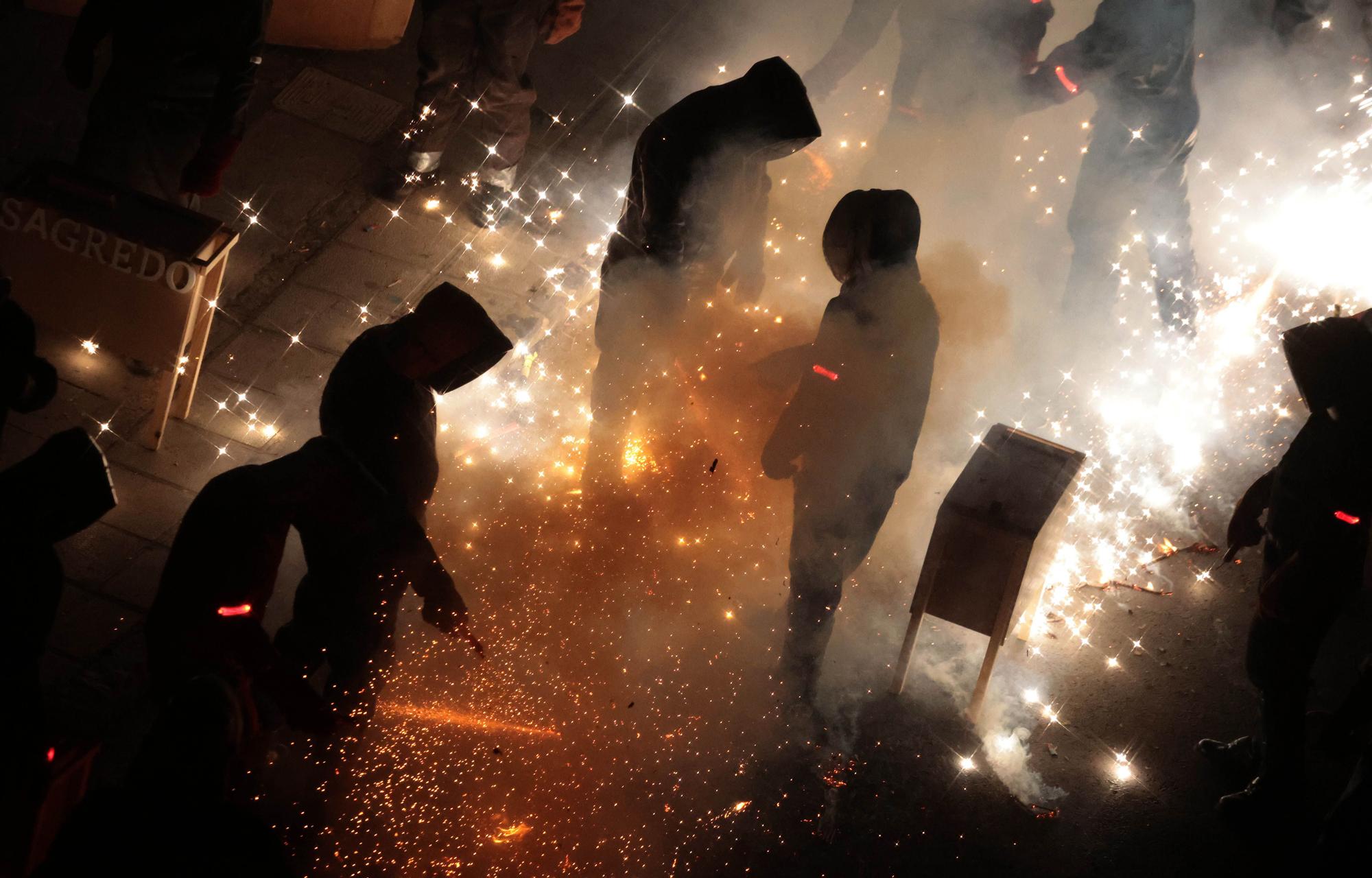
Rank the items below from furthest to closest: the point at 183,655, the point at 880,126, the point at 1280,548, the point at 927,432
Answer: the point at 880,126 < the point at 927,432 < the point at 1280,548 < the point at 183,655

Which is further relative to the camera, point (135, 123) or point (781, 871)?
point (135, 123)

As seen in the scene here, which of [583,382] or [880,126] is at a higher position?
[880,126]

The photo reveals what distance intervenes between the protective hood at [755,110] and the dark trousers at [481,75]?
2.18 m

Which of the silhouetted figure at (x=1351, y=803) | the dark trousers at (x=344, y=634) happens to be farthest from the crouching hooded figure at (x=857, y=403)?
the silhouetted figure at (x=1351, y=803)

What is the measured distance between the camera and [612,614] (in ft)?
14.4

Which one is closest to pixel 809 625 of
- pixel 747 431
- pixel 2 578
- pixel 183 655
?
pixel 747 431

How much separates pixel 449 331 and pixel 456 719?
1693 millimetres

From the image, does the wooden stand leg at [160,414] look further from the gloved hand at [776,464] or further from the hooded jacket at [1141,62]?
the hooded jacket at [1141,62]

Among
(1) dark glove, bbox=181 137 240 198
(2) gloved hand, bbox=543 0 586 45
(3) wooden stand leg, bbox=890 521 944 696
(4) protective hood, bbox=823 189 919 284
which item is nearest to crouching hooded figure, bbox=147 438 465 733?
(3) wooden stand leg, bbox=890 521 944 696

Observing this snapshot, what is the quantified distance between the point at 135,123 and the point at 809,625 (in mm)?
4305

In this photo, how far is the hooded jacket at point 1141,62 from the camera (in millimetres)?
6094

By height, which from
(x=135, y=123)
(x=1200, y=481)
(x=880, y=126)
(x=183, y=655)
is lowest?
(x=183, y=655)

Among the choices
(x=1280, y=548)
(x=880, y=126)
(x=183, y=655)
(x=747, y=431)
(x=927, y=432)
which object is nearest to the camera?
(x=183, y=655)

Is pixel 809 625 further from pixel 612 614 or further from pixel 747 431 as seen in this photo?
pixel 747 431
